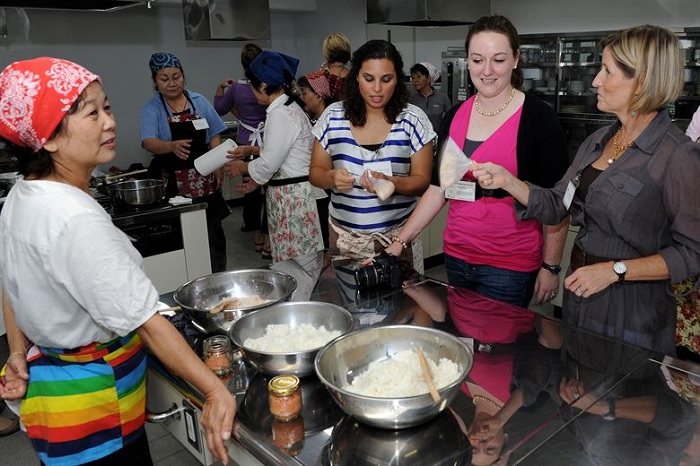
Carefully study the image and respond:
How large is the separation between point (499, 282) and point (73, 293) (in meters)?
1.37

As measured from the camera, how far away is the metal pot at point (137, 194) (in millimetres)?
3379

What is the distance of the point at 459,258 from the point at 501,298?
0.20m

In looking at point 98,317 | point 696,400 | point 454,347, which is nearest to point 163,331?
point 98,317

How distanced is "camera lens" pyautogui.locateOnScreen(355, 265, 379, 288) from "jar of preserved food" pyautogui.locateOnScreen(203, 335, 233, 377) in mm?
504

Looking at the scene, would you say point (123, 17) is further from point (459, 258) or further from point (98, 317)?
point (98, 317)

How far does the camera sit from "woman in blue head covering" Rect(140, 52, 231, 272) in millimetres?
3775

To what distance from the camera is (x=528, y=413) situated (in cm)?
120

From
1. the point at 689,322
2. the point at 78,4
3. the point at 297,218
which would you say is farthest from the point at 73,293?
the point at 78,4

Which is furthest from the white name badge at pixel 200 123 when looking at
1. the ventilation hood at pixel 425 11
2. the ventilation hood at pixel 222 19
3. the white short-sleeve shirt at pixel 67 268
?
the white short-sleeve shirt at pixel 67 268

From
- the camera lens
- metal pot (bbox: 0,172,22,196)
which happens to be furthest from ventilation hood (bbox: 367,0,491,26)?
the camera lens

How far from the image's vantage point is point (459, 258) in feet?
7.00

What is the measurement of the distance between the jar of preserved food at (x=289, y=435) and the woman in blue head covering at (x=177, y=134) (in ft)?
8.82

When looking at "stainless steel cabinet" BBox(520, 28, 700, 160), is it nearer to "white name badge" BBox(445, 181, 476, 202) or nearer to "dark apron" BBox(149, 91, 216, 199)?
"dark apron" BBox(149, 91, 216, 199)

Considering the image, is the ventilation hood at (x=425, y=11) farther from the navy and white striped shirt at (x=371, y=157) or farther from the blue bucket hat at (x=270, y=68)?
the navy and white striped shirt at (x=371, y=157)
